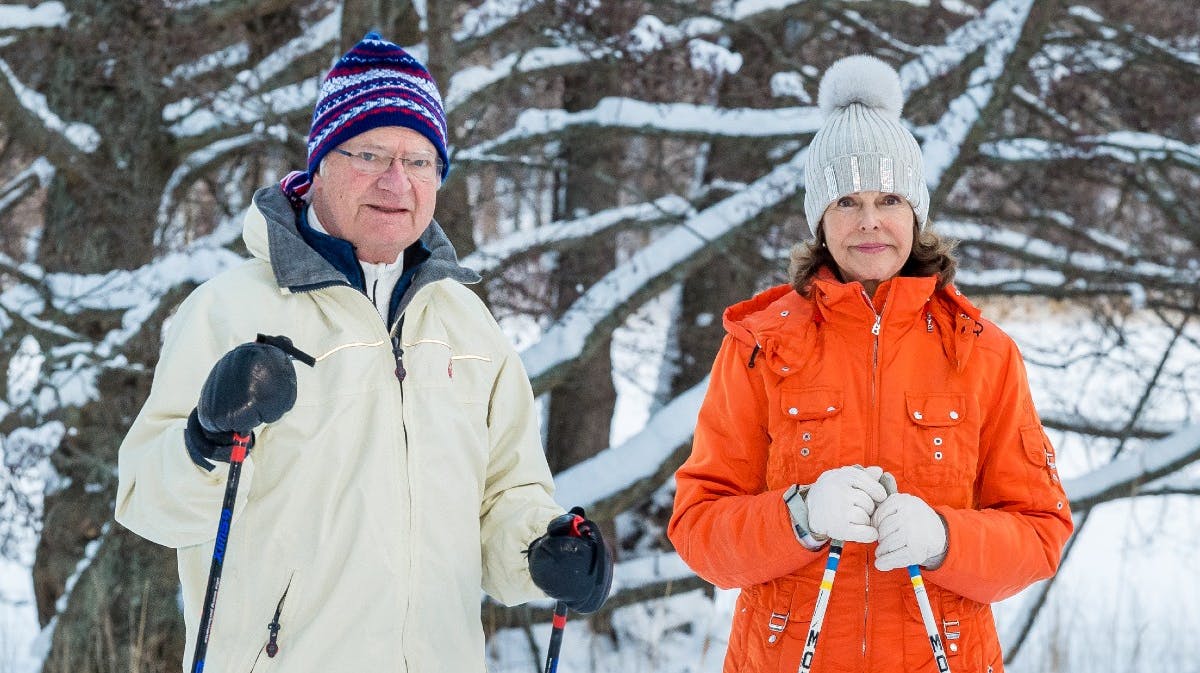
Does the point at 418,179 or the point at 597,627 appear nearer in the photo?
the point at 418,179

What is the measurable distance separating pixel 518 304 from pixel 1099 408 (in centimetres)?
403

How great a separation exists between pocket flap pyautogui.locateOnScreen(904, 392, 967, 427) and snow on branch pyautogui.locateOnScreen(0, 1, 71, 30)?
4.92 metres

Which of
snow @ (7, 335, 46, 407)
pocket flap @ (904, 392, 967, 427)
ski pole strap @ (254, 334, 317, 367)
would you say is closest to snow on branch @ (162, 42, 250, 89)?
snow @ (7, 335, 46, 407)

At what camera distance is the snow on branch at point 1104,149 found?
6137mm

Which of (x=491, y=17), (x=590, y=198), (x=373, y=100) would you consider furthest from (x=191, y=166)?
(x=373, y=100)

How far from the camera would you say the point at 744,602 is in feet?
8.20

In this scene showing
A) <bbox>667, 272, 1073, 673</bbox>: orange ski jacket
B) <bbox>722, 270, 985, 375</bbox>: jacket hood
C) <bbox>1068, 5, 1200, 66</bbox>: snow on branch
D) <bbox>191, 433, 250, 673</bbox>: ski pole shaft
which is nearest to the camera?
<bbox>191, 433, 250, 673</bbox>: ski pole shaft

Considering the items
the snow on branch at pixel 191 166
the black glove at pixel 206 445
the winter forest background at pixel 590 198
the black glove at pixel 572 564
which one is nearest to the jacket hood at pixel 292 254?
the black glove at pixel 206 445

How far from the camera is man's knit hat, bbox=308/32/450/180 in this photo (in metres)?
2.38

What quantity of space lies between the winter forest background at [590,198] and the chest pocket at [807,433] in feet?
10.3

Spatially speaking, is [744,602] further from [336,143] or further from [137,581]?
[137,581]

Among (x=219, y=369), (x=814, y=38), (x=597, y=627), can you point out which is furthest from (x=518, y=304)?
(x=219, y=369)

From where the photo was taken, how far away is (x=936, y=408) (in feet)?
7.77

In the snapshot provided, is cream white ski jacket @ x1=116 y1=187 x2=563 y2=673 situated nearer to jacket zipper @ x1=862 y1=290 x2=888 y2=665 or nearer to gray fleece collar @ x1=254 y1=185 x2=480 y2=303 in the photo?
gray fleece collar @ x1=254 y1=185 x2=480 y2=303
